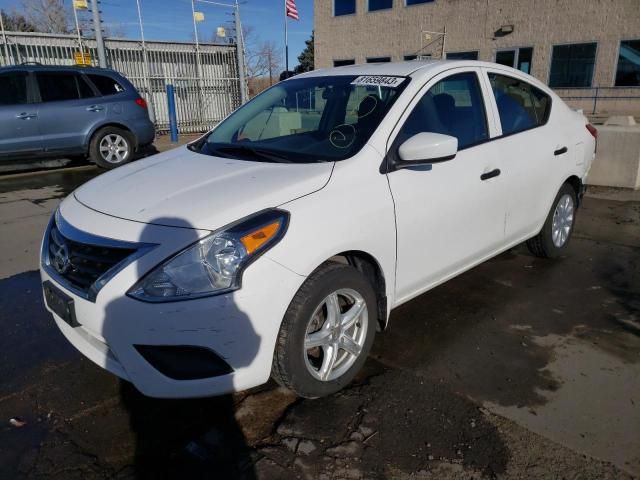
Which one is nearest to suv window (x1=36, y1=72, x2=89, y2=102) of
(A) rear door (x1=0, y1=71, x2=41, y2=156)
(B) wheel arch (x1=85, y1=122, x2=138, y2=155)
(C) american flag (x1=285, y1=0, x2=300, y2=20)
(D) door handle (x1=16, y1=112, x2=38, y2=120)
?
(A) rear door (x1=0, y1=71, x2=41, y2=156)

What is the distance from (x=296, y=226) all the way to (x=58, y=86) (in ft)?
28.2

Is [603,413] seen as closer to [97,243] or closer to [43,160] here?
[97,243]

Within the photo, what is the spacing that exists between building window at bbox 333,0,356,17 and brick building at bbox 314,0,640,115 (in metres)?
0.05

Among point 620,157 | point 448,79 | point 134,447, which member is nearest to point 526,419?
point 134,447

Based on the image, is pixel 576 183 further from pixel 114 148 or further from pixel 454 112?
pixel 114 148

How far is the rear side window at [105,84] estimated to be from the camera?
9453 millimetres

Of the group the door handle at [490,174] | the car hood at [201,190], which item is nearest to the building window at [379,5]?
the door handle at [490,174]

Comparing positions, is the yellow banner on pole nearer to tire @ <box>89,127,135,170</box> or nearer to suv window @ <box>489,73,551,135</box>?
tire @ <box>89,127,135,170</box>

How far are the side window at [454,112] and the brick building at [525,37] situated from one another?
18.0 metres

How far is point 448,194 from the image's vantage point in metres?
3.11

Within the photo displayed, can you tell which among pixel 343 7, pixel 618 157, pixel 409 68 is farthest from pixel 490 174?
pixel 343 7

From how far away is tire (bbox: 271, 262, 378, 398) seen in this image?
2344mm

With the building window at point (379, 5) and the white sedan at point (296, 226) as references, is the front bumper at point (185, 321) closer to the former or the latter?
the white sedan at point (296, 226)

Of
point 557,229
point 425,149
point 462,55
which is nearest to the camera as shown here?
point 425,149
